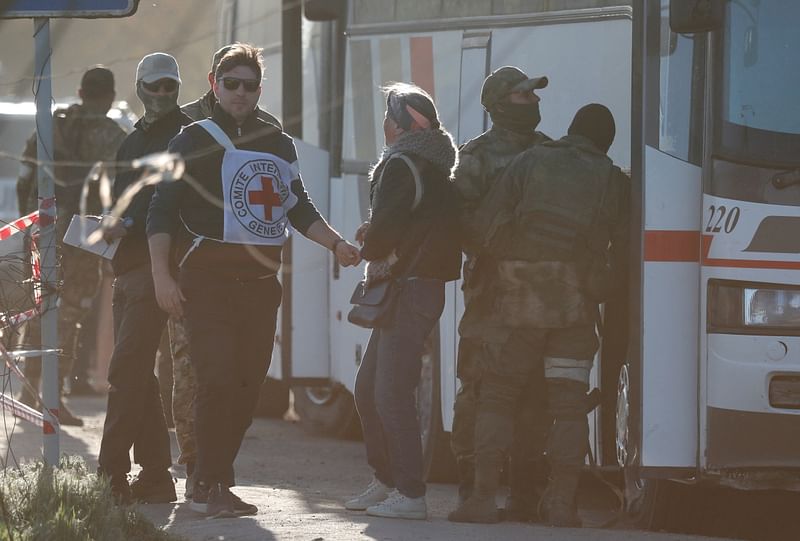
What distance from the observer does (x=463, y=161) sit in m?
7.61

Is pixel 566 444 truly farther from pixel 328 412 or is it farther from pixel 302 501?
pixel 328 412

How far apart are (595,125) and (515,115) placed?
1.11ft

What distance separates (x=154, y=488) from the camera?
804 cm

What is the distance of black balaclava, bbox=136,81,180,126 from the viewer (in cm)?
778

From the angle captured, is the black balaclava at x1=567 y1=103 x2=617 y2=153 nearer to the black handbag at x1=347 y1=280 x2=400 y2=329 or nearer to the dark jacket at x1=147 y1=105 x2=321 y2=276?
the black handbag at x1=347 y1=280 x2=400 y2=329

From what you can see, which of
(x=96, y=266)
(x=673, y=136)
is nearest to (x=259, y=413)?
(x=96, y=266)

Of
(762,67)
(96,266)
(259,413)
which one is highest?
(762,67)

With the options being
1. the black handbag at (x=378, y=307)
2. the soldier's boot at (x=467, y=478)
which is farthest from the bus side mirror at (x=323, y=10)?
the soldier's boot at (x=467, y=478)

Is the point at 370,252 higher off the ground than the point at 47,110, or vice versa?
the point at 47,110

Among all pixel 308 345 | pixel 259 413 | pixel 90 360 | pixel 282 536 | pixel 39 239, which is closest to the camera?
pixel 282 536

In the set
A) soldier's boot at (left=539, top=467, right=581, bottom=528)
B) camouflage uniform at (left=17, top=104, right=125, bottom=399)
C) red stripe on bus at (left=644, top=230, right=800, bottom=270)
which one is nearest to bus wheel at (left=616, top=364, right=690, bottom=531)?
soldier's boot at (left=539, top=467, right=581, bottom=528)

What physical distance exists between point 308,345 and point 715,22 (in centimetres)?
512

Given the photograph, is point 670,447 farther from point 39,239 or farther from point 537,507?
point 39,239

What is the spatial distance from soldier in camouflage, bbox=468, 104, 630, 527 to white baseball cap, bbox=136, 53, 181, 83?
1.46 m
